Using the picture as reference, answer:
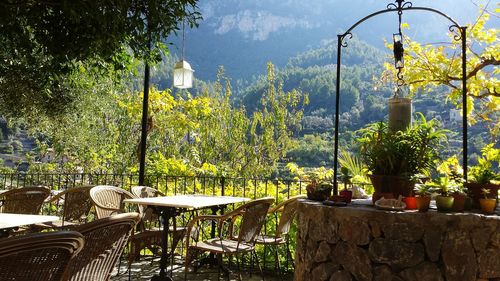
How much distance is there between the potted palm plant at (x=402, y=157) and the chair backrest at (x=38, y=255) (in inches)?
87.1

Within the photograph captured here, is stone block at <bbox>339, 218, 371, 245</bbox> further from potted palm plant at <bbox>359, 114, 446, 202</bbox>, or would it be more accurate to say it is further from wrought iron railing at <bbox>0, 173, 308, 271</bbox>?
wrought iron railing at <bbox>0, 173, 308, 271</bbox>

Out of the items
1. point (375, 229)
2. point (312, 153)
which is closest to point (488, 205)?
point (375, 229)

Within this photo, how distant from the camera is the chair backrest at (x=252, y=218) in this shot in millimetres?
3727

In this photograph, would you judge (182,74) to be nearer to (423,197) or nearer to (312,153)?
(423,197)

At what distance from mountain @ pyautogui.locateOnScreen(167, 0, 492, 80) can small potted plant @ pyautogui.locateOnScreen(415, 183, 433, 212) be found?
3731 cm

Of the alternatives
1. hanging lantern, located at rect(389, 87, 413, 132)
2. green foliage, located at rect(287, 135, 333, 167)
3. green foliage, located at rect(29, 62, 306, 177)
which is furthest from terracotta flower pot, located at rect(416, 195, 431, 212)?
green foliage, located at rect(287, 135, 333, 167)

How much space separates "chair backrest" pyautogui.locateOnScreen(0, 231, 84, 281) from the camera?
1381mm

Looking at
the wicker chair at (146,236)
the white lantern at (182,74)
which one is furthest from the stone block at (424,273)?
the white lantern at (182,74)

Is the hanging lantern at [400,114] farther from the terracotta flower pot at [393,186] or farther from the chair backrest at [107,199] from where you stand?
the chair backrest at [107,199]

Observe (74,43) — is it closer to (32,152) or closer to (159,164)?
(159,164)

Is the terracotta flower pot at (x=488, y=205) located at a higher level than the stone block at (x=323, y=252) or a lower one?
higher

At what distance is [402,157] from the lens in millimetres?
3141

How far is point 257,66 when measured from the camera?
145ft

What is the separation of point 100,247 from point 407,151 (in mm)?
2176
